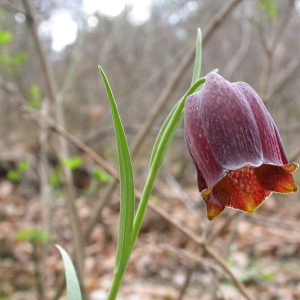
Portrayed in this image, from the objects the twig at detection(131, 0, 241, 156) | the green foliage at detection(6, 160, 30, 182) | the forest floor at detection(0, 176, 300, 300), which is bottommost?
the forest floor at detection(0, 176, 300, 300)

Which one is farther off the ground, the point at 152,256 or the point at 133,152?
the point at 133,152

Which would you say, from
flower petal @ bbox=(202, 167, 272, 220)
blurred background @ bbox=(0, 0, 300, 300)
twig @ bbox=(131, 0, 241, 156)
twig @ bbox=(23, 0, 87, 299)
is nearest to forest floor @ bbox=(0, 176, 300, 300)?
blurred background @ bbox=(0, 0, 300, 300)

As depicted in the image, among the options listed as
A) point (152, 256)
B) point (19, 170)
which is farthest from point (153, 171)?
point (152, 256)

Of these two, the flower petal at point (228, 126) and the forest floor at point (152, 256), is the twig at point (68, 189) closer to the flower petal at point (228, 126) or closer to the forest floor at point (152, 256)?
the forest floor at point (152, 256)

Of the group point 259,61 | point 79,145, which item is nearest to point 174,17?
point 259,61

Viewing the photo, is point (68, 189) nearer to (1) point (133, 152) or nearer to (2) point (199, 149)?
(1) point (133, 152)

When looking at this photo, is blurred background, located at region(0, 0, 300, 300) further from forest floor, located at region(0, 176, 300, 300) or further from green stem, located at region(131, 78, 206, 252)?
green stem, located at region(131, 78, 206, 252)
